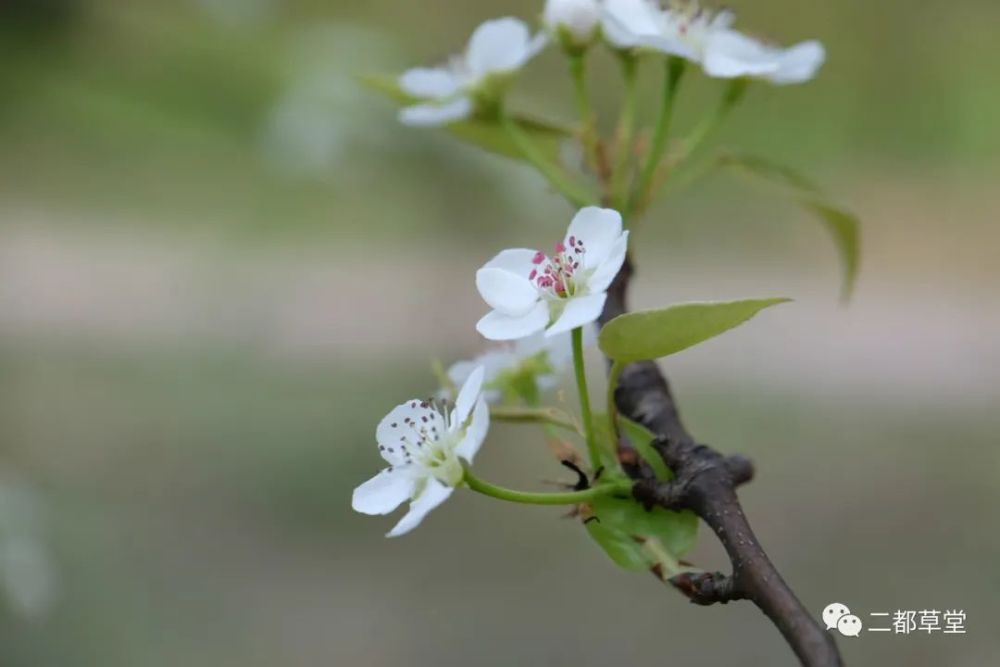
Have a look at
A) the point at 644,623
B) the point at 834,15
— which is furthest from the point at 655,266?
the point at 644,623

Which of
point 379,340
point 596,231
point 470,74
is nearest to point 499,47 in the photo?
point 470,74

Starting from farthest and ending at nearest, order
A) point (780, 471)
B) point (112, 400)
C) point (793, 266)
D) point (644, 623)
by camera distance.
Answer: point (793, 266), point (112, 400), point (780, 471), point (644, 623)

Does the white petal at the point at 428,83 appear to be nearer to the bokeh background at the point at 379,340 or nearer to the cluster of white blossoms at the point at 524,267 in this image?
the cluster of white blossoms at the point at 524,267

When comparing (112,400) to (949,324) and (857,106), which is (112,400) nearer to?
(949,324)

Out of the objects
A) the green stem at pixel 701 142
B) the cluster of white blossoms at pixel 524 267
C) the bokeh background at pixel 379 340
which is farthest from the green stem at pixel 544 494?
the bokeh background at pixel 379 340

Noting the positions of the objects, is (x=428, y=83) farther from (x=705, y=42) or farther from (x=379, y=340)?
(x=379, y=340)
